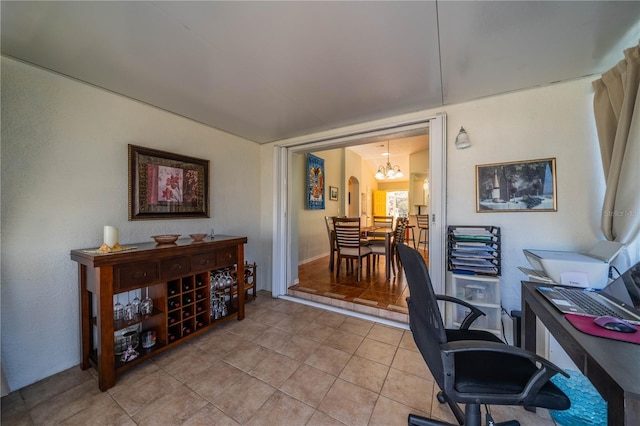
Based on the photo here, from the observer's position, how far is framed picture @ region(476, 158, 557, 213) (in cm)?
180

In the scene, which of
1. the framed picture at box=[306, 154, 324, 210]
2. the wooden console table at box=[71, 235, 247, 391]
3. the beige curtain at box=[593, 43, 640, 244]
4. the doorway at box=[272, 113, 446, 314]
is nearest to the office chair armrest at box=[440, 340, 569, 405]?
the beige curtain at box=[593, 43, 640, 244]

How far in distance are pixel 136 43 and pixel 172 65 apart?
0.22 meters

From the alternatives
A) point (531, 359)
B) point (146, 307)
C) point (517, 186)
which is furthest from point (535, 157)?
point (146, 307)

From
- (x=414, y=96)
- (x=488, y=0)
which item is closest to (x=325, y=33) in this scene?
(x=488, y=0)

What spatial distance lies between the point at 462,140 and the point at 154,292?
304cm

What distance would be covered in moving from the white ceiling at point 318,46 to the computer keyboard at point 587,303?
145 cm

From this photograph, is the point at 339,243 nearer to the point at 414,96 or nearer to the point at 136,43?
the point at 414,96

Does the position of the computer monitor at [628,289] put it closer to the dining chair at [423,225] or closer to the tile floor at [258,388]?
the tile floor at [258,388]

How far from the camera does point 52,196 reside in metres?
1.63

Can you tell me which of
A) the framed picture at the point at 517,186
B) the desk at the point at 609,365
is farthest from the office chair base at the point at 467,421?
the framed picture at the point at 517,186

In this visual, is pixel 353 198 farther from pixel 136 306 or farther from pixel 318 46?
pixel 136 306

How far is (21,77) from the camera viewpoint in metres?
1.52

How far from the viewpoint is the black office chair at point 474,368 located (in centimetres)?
85

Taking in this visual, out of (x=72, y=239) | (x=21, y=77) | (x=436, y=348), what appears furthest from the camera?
(x=72, y=239)
